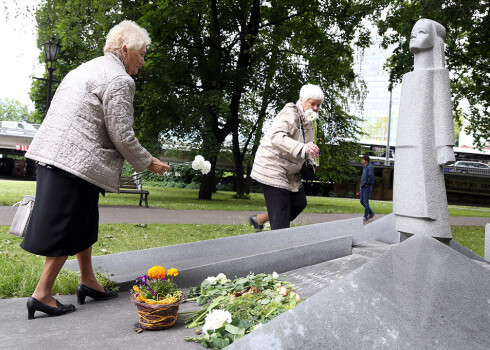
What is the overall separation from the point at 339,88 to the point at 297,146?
703 inches

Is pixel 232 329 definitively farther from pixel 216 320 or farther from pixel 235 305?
pixel 235 305

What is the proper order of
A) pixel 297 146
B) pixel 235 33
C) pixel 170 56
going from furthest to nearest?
pixel 235 33 → pixel 170 56 → pixel 297 146

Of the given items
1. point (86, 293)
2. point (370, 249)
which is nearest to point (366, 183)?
point (370, 249)

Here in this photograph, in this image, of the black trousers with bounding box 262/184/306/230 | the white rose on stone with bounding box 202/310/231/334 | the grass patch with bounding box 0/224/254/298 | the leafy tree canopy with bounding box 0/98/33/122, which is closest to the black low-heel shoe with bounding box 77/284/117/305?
the grass patch with bounding box 0/224/254/298

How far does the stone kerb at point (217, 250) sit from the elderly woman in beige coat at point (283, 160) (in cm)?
27

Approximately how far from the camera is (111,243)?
7398mm

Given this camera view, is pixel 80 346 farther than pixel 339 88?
No

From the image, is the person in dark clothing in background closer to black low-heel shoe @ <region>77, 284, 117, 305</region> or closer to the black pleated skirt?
black low-heel shoe @ <region>77, 284, 117, 305</region>

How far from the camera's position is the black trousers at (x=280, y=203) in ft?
16.7

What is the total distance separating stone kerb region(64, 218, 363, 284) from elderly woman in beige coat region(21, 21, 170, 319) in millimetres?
858

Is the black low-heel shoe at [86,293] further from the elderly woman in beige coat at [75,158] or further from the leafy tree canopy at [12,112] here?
the leafy tree canopy at [12,112]

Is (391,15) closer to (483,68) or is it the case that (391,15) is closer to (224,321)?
(483,68)

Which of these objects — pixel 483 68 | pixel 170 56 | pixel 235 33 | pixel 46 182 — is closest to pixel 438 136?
pixel 46 182

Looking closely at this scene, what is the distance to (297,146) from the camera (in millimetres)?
4777
